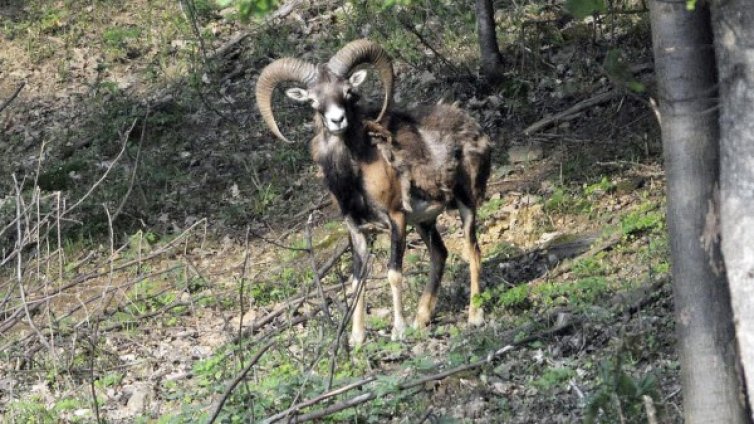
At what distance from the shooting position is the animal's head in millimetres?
10867

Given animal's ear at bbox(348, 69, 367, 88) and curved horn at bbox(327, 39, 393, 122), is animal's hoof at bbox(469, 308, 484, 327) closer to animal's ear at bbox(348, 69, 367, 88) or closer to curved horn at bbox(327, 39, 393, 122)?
curved horn at bbox(327, 39, 393, 122)

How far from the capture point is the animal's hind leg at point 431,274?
10.8 m

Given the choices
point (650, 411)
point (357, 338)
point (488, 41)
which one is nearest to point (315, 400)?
point (650, 411)

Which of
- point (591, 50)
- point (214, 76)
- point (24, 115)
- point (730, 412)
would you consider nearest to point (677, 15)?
point (730, 412)

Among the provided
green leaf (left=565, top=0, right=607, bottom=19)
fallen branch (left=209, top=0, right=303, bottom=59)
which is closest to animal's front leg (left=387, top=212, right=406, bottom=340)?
green leaf (left=565, top=0, right=607, bottom=19)

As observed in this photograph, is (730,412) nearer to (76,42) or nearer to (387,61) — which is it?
(387,61)

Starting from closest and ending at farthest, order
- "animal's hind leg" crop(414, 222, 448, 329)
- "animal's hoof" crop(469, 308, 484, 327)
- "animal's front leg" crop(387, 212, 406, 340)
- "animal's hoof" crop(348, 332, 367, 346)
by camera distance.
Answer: "animal's hoof" crop(469, 308, 484, 327) < "animal's hoof" crop(348, 332, 367, 346) < "animal's front leg" crop(387, 212, 406, 340) < "animal's hind leg" crop(414, 222, 448, 329)

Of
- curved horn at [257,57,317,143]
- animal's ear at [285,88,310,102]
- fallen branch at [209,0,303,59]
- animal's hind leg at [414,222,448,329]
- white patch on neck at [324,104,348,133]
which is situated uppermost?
fallen branch at [209,0,303,59]

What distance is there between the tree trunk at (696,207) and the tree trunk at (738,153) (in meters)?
0.12

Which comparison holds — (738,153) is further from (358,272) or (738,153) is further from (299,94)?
(299,94)

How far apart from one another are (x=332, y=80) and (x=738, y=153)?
6.08m

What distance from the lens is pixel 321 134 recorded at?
11203 millimetres

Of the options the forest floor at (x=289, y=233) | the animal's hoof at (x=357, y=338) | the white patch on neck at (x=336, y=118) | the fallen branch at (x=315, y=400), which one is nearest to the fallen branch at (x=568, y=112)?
the forest floor at (x=289, y=233)

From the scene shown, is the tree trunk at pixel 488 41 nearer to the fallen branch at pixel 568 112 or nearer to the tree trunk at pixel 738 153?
the fallen branch at pixel 568 112
